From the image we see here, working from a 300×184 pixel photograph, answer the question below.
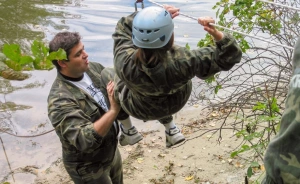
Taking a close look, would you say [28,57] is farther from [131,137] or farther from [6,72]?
[131,137]

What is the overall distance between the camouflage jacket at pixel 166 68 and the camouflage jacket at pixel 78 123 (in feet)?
2.00

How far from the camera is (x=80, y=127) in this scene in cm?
334

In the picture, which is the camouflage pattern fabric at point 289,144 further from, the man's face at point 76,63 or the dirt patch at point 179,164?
the dirt patch at point 179,164

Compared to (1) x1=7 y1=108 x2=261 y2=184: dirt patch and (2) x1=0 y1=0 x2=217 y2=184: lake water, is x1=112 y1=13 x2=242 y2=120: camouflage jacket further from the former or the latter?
(2) x1=0 y1=0 x2=217 y2=184: lake water

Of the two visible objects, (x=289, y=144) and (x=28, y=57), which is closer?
(x=289, y=144)

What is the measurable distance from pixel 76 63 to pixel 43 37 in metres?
7.44

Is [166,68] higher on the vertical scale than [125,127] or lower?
higher

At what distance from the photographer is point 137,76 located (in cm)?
271

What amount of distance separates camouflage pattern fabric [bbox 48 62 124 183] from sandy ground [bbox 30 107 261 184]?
1.94 metres

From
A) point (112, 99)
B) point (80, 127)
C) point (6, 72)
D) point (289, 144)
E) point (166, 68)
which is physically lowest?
point (80, 127)

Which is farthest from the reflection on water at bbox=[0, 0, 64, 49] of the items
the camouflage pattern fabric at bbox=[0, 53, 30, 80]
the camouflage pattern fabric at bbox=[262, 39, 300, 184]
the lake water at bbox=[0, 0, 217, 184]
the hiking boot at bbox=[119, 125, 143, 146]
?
the camouflage pattern fabric at bbox=[262, 39, 300, 184]

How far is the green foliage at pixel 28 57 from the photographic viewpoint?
178cm

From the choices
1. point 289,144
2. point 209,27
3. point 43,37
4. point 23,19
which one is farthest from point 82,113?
point 23,19

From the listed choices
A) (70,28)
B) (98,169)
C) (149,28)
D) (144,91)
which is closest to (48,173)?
(98,169)
